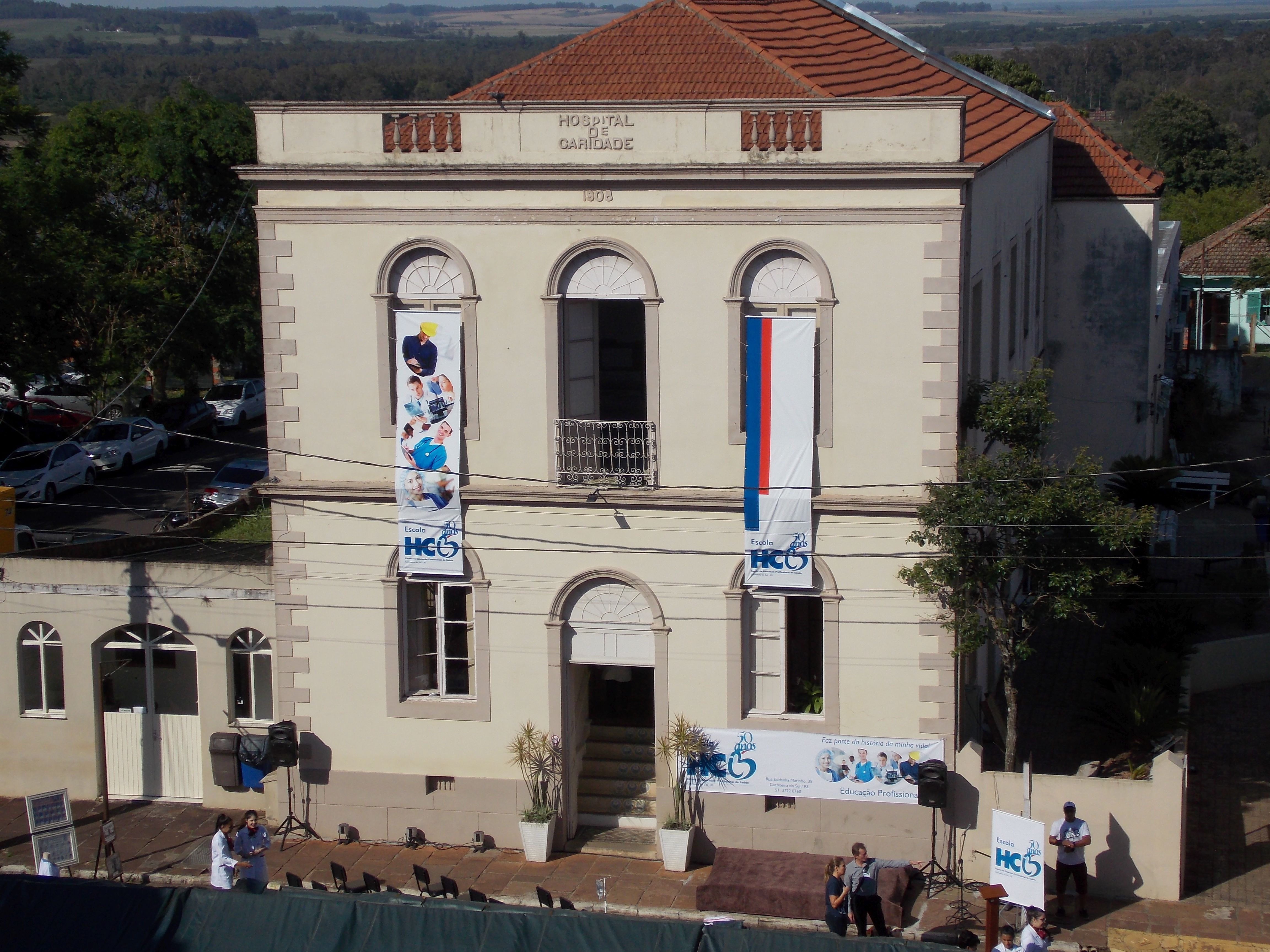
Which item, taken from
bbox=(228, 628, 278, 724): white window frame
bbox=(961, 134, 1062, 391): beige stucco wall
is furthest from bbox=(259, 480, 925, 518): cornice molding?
bbox=(228, 628, 278, 724): white window frame

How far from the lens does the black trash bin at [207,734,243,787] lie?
812 inches

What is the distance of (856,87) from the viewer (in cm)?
2186

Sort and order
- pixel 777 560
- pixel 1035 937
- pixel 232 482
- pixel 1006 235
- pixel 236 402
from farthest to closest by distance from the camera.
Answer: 1. pixel 236 402
2. pixel 232 482
3. pixel 1006 235
4. pixel 777 560
5. pixel 1035 937

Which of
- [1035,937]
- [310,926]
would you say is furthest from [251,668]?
[1035,937]

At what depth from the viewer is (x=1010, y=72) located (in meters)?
43.8

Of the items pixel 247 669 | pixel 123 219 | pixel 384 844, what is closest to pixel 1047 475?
pixel 384 844

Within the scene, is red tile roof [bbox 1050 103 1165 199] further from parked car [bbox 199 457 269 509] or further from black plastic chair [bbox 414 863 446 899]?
black plastic chair [bbox 414 863 446 899]

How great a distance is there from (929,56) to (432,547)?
43.0 ft

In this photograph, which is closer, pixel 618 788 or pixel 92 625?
pixel 618 788

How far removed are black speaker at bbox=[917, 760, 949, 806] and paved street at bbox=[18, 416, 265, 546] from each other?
2004cm

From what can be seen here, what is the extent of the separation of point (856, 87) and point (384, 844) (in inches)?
471

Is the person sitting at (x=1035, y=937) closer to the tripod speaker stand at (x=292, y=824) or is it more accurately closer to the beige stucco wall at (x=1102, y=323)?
the tripod speaker stand at (x=292, y=824)

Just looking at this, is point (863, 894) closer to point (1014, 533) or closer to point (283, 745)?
point (1014, 533)

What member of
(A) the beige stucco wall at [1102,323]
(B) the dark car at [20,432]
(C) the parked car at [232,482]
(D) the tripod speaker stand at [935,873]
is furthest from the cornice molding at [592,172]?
(B) the dark car at [20,432]
